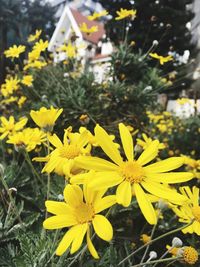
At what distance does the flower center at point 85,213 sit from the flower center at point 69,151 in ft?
0.49

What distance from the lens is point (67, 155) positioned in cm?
76

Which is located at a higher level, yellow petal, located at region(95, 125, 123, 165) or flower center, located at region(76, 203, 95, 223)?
yellow petal, located at region(95, 125, 123, 165)

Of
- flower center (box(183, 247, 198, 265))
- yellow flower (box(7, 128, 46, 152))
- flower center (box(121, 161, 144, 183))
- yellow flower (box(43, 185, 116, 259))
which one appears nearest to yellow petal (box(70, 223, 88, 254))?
yellow flower (box(43, 185, 116, 259))

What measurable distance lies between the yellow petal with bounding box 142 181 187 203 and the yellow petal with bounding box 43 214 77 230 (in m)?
0.13

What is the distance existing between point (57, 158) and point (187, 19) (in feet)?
37.7

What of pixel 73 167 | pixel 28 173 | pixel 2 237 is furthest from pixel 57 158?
pixel 28 173

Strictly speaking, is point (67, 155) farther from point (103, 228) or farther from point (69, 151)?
point (103, 228)

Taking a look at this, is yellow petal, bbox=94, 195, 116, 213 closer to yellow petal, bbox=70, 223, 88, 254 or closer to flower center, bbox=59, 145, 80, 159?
yellow petal, bbox=70, 223, 88, 254

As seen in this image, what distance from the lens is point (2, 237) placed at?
3.21 feet

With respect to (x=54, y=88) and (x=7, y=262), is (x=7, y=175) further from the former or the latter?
(x=54, y=88)

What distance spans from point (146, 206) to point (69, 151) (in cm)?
24

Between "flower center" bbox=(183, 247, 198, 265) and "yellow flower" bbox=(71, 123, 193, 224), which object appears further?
"flower center" bbox=(183, 247, 198, 265)

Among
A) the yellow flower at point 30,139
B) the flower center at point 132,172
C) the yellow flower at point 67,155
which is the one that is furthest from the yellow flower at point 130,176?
the yellow flower at point 30,139

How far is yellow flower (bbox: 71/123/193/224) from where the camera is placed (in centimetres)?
57
